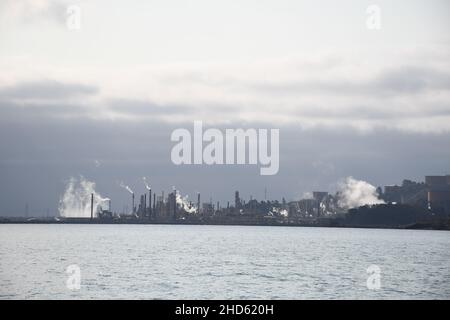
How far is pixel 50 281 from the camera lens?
268 ft

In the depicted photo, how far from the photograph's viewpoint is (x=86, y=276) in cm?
8850

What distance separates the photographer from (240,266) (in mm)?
106062
